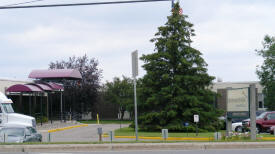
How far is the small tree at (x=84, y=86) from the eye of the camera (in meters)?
52.8

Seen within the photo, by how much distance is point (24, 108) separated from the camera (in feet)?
135

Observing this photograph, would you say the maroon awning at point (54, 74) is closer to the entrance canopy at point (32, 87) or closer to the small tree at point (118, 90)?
the entrance canopy at point (32, 87)

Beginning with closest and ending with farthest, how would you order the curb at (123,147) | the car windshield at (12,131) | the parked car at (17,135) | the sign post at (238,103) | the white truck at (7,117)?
the curb at (123,147), the parked car at (17,135), the car windshield at (12,131), the sign post at (238,103), the white truck at (7,117)

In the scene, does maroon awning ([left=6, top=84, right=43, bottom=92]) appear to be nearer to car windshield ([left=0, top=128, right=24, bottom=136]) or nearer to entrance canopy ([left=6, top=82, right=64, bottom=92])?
entrance canopy ([left=6, top=82, right=64, bottom=92])

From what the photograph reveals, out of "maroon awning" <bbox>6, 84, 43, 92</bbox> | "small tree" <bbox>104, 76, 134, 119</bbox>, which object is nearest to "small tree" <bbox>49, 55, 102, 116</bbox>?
"small tree" <bbox>104, 76, 134, 119</bbox>

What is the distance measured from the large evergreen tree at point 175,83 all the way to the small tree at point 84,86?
21.6 metres

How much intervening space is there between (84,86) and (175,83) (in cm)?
2492

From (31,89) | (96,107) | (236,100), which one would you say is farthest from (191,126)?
(96,107)

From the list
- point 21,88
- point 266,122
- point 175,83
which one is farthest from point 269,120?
point 21,88

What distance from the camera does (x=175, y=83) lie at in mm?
30312

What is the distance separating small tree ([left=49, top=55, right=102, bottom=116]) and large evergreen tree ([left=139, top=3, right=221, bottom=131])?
21.6 metres

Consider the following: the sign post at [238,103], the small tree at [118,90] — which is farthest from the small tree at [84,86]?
the sign post at [238,103]

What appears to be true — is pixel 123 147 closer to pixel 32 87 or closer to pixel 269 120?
pixel 269 120

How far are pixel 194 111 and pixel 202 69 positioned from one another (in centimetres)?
318
